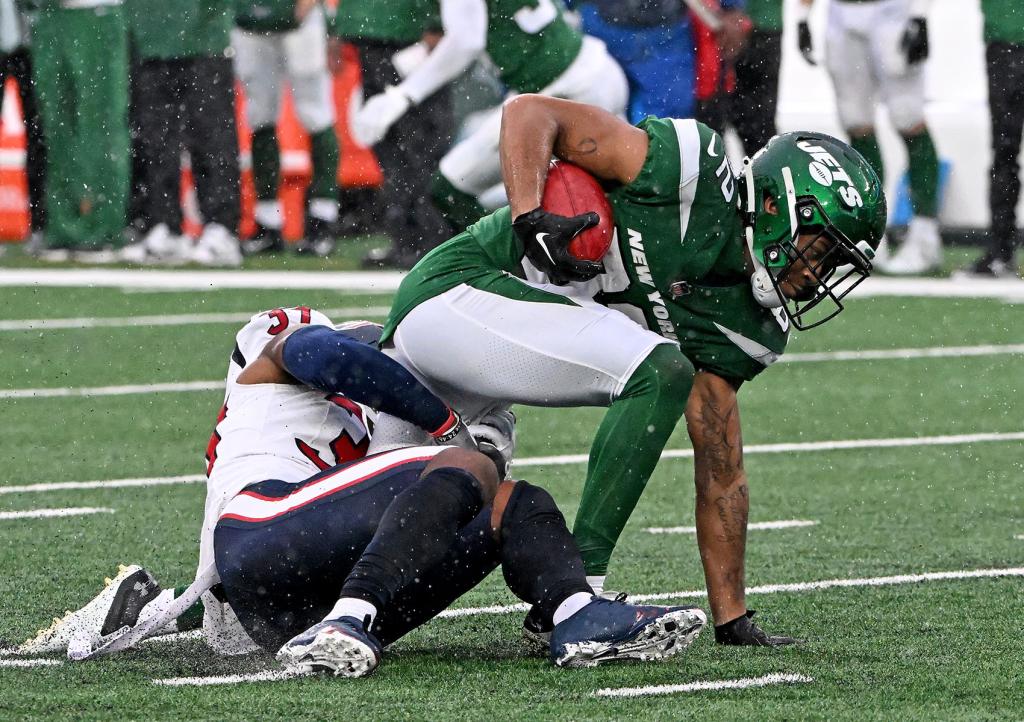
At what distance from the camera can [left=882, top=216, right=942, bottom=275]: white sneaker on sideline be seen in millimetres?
12258

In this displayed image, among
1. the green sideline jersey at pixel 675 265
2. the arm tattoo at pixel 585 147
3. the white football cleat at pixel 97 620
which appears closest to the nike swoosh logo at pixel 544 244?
the green sideline jersey at pixel 675 265

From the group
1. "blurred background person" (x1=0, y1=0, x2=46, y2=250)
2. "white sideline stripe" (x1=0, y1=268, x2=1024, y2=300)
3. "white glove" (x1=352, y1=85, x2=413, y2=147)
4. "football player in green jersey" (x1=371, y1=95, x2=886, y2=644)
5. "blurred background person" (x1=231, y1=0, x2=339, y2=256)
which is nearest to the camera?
"football player in green jersey" (x1=371, y1=95, x2=886, y2=644)

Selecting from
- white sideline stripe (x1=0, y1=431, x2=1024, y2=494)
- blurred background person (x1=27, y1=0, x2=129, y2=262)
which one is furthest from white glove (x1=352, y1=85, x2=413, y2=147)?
white sideline stripe (x1=0, y1=431, x2=1024, y2=494)

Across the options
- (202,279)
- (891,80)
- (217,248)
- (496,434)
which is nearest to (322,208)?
(217,248)

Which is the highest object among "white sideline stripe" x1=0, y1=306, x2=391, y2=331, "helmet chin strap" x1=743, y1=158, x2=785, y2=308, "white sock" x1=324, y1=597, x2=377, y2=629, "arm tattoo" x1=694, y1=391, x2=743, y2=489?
"helmet chin strap" x1=743, y1=158, x2=785, y2=308

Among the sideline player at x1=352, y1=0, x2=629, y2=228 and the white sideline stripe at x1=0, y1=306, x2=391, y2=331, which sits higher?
the sideline player at x1=352, y1=0, x2=629, y2=228

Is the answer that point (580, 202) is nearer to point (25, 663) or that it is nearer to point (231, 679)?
point (231, 679)

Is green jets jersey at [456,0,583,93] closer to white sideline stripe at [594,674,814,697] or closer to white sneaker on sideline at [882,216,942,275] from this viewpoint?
white sneaker on sideline at [882,216,942,275]

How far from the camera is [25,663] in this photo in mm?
3959

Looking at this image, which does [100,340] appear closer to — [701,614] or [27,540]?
[27,540]

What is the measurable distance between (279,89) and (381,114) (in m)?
1.79

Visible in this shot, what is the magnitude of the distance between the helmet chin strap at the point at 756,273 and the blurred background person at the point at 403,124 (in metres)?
7.55

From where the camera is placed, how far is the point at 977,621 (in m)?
4.39

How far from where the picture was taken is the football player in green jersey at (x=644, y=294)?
398cm
